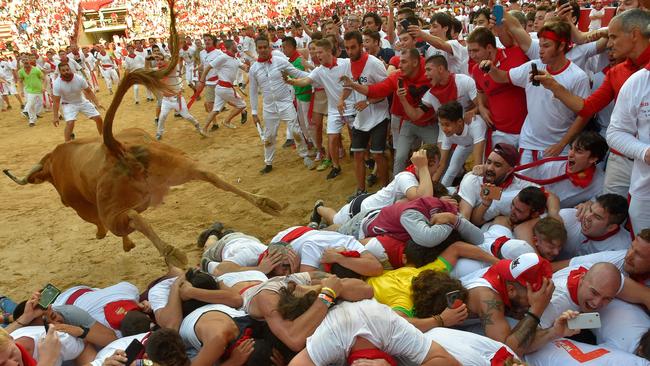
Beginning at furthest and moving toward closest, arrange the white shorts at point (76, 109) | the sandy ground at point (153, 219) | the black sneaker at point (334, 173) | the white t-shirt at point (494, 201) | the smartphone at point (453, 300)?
the white shorts at point (76, 109)
the black sneaker at point (334, 173)
the sandy ground at point (153, 219)
the white t-shirt at point (494, 201)
the smartphone at point (453, 300)

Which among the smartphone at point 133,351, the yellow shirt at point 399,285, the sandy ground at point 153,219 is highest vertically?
the smartphone at point 133,351

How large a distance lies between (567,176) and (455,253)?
4.59 feet

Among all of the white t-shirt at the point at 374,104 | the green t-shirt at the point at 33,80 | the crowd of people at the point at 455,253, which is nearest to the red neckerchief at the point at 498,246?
the crowd of people at the point at 455,253

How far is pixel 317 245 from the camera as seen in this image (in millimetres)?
4176

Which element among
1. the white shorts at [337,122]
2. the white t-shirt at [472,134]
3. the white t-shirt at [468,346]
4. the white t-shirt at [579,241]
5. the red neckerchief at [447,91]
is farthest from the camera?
the white shorts at [337,122]

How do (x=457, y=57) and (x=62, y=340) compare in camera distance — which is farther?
(x=457, y=57)

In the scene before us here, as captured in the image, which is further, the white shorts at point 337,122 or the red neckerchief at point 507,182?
the white shorts at point 337,122

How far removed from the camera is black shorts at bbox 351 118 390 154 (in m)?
6.67

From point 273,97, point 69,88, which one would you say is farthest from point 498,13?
point 69,88

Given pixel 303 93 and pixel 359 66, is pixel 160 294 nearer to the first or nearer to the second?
pixel 359 66

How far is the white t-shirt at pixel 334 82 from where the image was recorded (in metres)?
7.04

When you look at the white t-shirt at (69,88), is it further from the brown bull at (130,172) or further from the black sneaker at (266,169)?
the brown bull at (130,172)

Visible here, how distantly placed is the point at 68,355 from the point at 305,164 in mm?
5483

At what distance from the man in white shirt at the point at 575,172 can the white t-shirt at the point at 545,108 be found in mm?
288
